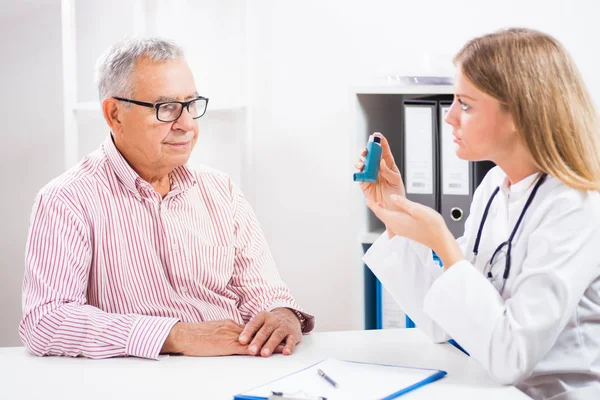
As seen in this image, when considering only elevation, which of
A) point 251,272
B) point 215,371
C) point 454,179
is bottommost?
point 215,371

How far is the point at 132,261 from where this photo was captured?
1.82m

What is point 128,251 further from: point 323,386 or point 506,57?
point 506,57

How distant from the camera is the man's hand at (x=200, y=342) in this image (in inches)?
60.5

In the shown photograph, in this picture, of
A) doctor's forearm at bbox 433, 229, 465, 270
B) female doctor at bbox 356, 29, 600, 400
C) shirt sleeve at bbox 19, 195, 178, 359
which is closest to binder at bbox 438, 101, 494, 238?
→ female doctor at bbox 356, 29, 600, 400

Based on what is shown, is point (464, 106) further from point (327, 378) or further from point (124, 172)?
point (124, 172)

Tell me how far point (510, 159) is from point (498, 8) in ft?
4.34

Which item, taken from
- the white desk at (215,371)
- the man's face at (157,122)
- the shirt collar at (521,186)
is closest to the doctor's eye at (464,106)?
the shirt collar at (521,186)

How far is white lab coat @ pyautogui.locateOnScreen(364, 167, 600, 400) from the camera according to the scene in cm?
132

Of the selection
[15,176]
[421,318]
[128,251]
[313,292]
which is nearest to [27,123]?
[15,176]

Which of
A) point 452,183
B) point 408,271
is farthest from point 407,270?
point 452,183

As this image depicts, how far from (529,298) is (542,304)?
24 mm

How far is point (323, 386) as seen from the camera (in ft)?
4.26

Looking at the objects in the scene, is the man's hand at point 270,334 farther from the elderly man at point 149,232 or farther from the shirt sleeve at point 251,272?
the shirt sleeve at point 251,272

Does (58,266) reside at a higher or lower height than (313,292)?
higher
